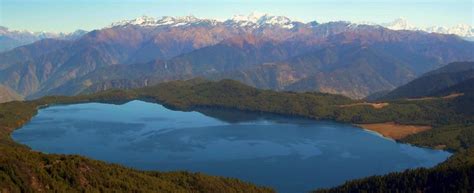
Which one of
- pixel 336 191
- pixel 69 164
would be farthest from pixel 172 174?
pixel 336 191

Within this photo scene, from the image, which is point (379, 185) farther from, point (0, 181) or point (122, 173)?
point (0, 181)

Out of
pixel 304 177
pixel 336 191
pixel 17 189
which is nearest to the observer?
pixel 17 189

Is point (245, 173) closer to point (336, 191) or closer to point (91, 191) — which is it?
point (336, 191)

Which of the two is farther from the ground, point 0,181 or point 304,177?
point 0,181

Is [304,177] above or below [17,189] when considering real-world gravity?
below

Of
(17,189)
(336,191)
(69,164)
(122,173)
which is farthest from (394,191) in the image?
(17,189)

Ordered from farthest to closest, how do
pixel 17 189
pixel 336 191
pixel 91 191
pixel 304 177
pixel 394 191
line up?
pixel 304 177, pixel 336 191, pixel 394 191, pixel 91 191, pixel 17 189

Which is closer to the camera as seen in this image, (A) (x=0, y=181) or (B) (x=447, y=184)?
(A) (x=0, y=181)

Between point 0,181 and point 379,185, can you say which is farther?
point 379,185

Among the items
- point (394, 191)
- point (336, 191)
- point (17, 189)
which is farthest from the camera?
point (336, 191)
